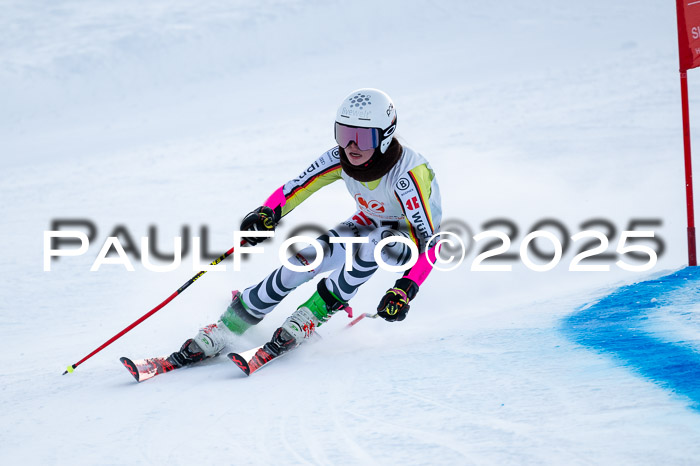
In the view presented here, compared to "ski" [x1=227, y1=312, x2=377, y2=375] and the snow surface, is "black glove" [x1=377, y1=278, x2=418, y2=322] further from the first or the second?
"ski" [x1=227, y1=312, x2=377, y2=375]

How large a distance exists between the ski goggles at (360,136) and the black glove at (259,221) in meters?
0.71

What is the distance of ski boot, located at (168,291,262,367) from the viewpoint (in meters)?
4.24

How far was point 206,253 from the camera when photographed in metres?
6.64

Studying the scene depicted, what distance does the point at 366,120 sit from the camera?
13.0ft

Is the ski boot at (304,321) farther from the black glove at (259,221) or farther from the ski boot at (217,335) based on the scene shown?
the black glove at (259,221)

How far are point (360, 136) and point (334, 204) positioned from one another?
377 centimetres

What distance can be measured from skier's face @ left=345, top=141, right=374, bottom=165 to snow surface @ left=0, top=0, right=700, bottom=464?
103cm

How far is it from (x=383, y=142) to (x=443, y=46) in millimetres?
11282

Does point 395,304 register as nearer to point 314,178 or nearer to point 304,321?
point 304,321

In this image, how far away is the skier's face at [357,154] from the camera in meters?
4.04

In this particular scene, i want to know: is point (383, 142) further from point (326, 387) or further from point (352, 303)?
point (352, 303)

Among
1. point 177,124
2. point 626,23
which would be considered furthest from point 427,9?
point 177,124

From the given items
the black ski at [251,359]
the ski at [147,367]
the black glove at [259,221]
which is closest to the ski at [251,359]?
the black ski at [251,359]

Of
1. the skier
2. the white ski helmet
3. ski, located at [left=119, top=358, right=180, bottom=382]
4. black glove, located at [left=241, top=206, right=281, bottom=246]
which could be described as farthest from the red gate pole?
ski, located at [left=119, top=358, right=180, bottom=382]
